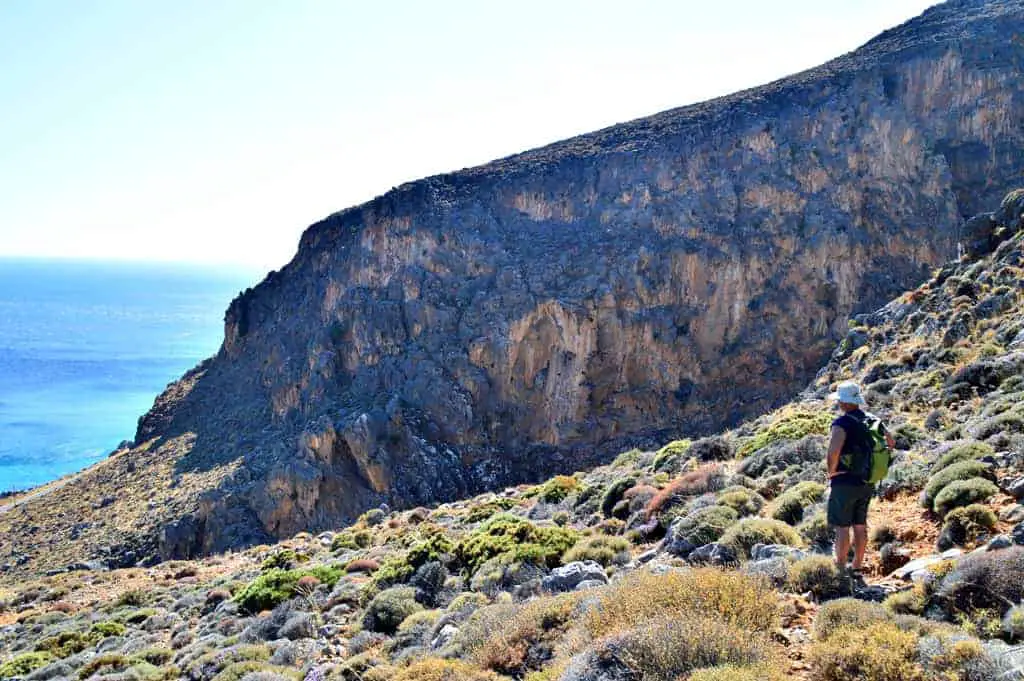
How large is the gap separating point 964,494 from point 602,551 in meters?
4.48

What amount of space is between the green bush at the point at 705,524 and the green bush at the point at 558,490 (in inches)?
328

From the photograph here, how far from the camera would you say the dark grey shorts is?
6.76 meters

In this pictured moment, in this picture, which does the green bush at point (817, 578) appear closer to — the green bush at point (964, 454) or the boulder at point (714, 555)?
the boulder at point (714, 555)

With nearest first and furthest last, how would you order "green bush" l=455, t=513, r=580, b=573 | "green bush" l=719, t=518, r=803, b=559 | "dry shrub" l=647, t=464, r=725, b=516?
"green bush" l=719, t=518, r=803, b=559 → "green bush" l=455, t=513, r=580, b=573 → "dry shrub" l=647, t=464, r=725, b=516

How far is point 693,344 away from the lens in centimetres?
3175

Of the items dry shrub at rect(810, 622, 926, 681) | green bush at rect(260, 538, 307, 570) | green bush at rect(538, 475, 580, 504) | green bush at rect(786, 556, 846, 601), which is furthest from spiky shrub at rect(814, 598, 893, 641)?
green bush at rect(260, 538, 307, 570)

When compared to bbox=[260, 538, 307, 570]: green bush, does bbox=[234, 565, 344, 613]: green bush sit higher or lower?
higher

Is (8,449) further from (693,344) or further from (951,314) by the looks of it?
(951,314)

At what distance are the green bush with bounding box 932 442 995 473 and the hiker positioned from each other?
8.32 ft

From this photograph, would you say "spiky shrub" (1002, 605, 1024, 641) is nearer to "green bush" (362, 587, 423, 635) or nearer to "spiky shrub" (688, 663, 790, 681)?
"spiky shrub" (688, 663, 790, 681)

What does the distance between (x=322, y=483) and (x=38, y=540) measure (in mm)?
14538

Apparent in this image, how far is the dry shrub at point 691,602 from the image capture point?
5758mm

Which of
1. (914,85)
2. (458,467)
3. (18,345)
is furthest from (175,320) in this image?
(914,85)

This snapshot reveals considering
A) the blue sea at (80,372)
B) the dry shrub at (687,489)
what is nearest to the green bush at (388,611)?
the dry shrub at (687,489)
